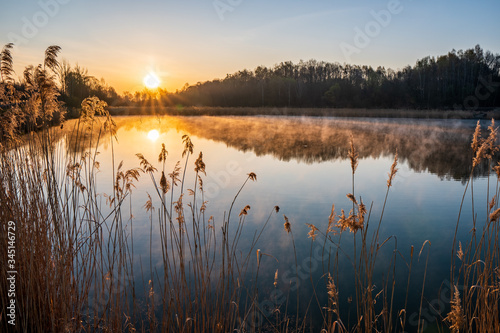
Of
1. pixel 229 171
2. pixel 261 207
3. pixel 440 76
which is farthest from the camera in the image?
pixel 440 76

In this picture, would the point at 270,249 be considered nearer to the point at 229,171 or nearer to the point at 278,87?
the point at 229,171

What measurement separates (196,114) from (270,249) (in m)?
32.4

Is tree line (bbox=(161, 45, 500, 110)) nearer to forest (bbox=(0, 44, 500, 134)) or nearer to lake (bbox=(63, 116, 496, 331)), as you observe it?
forest (bbox=(0, 44, 500, 134))

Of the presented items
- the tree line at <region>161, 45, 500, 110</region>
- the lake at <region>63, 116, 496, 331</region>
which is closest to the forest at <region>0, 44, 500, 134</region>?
the tree line at <region>161, 45, 500, 110</region>

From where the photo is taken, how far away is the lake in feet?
13.2

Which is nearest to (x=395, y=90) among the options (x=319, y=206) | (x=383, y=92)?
(x=383, y=92)

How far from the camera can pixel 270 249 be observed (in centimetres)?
507

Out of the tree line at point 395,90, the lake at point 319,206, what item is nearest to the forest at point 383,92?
the tree line at point 395,90

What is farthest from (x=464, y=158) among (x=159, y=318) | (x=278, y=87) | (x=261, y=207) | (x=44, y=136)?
(x=278, y=87)

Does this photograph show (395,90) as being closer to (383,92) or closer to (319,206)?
(383,92)

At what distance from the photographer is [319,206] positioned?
6941mm

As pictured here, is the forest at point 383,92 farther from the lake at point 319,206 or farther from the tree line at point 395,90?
the lake at point 319,206

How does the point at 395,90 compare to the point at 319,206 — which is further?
the point at 395,90

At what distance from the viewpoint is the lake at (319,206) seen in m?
4.02
